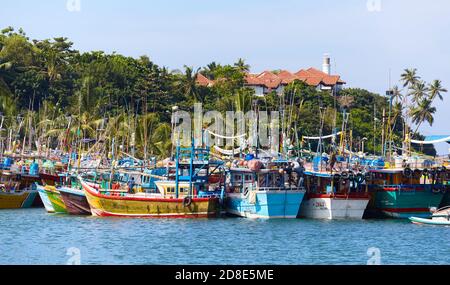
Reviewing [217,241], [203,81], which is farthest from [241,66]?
[217,241]

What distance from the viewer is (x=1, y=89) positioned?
11544 centimetres

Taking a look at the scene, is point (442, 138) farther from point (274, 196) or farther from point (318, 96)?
point (318, 96)

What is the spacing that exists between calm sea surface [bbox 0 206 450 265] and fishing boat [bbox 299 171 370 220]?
A: 191 cm

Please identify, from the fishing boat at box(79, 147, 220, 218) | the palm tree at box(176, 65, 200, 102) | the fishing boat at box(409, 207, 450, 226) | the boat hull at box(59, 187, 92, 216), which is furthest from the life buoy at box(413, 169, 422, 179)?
the palm tree at box(176, 65, 200, 102)

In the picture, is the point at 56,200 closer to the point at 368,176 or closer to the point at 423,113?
the point at 368,176

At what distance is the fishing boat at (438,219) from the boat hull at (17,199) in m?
31.5

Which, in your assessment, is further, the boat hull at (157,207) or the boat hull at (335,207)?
the boat hull at (335,207)

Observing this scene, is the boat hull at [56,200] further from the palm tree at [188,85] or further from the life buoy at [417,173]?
the palm tree at [188,85]

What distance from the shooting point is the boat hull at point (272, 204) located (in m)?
65.7

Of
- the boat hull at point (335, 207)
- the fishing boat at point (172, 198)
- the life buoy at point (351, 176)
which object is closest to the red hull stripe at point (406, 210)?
the boat hull at point (335, 207)

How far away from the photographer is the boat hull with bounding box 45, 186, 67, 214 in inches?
2854

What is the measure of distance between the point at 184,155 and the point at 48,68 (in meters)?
59.0

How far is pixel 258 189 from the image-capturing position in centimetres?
6625
